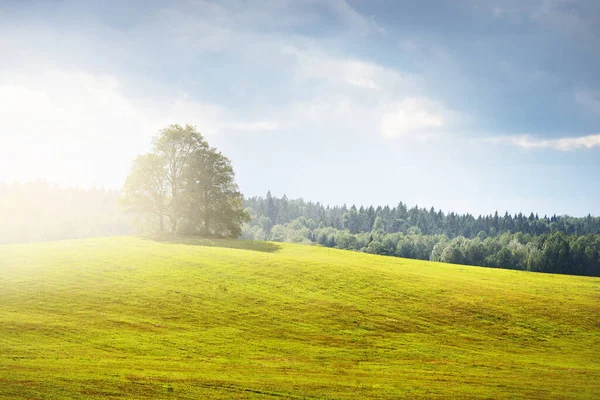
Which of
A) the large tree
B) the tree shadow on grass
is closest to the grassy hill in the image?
the tree shadow on grass

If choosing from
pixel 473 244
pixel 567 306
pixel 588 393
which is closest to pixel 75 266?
pixel 588 393

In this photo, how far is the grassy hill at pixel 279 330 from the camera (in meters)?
23.4

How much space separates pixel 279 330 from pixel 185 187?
57.2m

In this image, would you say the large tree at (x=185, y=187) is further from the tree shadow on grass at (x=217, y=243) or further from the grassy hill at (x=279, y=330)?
the grassy hill at (x=279, y=330)

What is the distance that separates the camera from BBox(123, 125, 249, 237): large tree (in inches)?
3290

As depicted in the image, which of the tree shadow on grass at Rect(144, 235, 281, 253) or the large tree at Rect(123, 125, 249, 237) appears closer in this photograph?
the tree shadow on grass at Rect(144, 235, 281, 253)

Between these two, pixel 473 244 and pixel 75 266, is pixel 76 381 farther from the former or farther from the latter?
pixel 473 244

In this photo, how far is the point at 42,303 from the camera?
36781mm

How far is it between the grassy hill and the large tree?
2664 cm

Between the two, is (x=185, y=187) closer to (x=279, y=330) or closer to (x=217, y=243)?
(x=217, y=243)

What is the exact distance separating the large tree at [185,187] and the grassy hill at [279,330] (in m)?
26.6

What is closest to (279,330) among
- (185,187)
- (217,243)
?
(217,243)

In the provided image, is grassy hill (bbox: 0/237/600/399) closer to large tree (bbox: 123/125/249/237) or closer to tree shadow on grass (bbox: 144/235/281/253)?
tree shadow on grass (bbox: 144/235/281/253)

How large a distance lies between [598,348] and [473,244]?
15959cm
